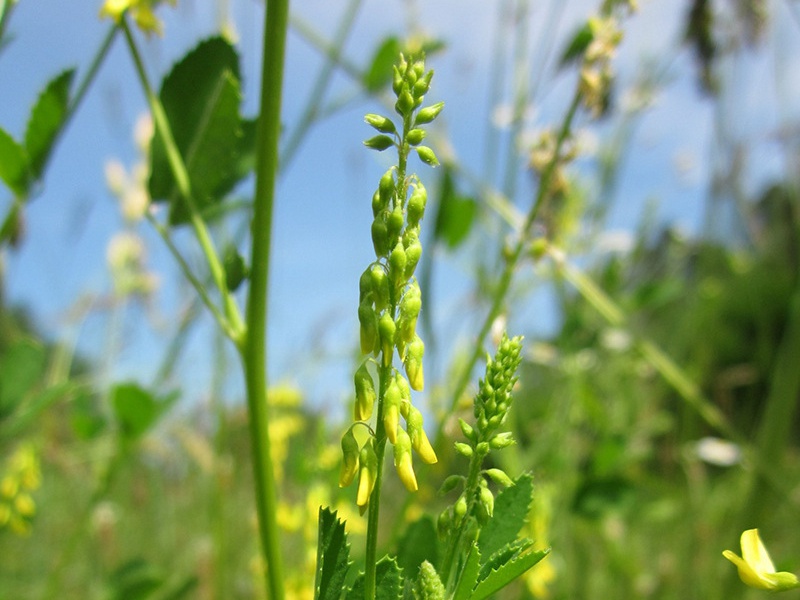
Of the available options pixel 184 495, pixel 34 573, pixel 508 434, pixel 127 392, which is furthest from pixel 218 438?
pixel 184 495

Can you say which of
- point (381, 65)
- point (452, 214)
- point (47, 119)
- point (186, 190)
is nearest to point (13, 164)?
point (47, 119)

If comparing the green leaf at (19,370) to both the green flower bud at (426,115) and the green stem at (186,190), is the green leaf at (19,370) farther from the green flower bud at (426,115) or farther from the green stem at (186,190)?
the green flower bud at (426,115)

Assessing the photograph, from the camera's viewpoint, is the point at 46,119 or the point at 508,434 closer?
the point at 508,434

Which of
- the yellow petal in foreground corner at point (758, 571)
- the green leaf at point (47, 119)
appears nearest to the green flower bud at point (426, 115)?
the yellow petal in foreground corner at point (758, 571)

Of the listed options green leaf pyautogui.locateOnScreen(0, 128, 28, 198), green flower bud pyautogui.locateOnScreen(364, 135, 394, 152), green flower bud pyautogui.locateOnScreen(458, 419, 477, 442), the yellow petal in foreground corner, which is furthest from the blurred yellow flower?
the yellow petal in foreground corner

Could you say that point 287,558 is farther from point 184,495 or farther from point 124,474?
point 184,495

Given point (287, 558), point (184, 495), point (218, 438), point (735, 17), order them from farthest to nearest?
point (184, 495)
point (287, 558)
point (735, 17)
point (218, 438)

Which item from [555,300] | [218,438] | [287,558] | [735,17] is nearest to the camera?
[218,438]
